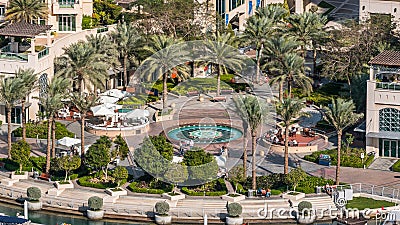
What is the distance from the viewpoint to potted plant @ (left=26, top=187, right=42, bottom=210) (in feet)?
322

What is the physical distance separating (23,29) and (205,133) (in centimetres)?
2113

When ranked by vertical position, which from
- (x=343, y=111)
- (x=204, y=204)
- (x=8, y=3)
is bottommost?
(x=204, y=204)

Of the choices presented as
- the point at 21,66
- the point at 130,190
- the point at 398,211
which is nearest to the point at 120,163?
the point at 130,190

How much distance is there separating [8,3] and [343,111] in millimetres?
45450

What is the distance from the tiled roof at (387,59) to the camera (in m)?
109

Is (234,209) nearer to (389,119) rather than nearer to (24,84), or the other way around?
(389,119)

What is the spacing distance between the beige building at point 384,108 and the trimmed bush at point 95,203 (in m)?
26.2

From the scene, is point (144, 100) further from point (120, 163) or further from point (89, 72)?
point (120, 163)

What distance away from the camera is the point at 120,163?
107 metres

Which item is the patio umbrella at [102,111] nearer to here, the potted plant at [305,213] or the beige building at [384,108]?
the beige building at [384,108]

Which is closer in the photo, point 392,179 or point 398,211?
point 398,211

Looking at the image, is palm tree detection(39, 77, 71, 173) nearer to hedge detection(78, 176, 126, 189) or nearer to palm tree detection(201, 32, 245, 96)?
hedge detection(78, 176, 126, 189)

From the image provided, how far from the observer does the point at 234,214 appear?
9406 centimetres

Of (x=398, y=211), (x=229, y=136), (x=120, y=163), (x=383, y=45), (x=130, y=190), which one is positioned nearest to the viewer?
(x=398, y=211)
